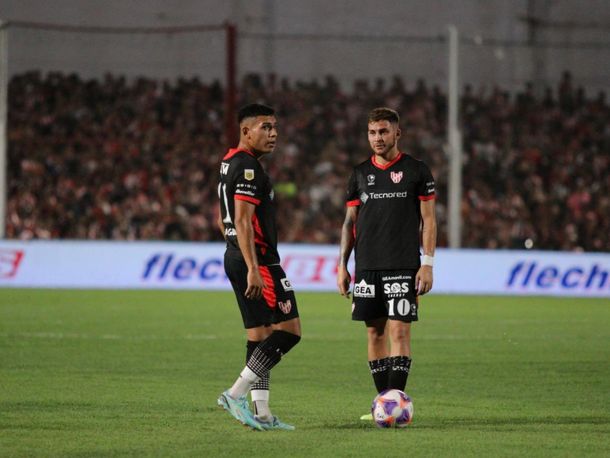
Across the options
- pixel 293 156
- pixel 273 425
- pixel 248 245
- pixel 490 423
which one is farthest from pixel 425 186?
pixel 293 156

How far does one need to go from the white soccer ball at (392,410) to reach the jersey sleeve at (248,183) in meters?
1.59

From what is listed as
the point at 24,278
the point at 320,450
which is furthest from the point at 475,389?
the point at 24,278

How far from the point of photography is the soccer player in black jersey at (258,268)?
902 centimetres

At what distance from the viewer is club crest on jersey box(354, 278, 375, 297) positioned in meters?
9.67

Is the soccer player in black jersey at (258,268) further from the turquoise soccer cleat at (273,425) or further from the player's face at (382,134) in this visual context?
the player's face at (382,134)

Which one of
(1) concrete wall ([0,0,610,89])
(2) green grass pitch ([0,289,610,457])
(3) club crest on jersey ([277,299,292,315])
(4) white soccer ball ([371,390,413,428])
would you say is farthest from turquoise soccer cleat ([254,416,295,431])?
(1) concrete wall ([0,0,610,89])

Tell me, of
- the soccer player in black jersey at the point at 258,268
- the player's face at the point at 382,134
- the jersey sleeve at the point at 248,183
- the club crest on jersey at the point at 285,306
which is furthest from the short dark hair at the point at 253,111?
the club crest on jersey at the point at 285,306

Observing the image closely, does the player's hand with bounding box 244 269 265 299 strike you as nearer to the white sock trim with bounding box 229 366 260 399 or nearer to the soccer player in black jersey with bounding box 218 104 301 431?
the soccer player in black jersey with bounding box 218 104 301 431

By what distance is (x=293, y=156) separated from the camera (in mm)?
33281

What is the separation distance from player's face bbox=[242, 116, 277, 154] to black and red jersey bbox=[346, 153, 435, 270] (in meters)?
0.91

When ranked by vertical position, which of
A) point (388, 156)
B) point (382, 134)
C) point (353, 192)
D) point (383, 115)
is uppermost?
point (383, 115)

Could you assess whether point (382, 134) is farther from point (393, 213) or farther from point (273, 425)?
point (273, 425)

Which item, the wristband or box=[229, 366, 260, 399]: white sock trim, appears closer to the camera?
box=[229, 366, 260, 399]: white sock trim

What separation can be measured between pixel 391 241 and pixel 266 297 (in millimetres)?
1075
